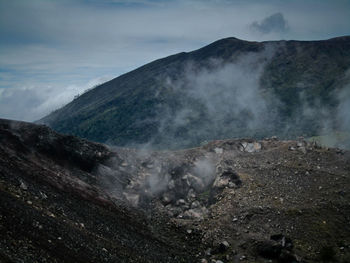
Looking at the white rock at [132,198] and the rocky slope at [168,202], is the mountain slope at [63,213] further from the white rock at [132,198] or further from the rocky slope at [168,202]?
the white rock at [132,198]

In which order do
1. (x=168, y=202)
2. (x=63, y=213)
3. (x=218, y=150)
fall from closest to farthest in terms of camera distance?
(x=63, y=213), (x=168, y=202), (x=218, y=150)

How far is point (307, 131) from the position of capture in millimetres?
148125

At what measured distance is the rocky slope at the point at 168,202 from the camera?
22.7m

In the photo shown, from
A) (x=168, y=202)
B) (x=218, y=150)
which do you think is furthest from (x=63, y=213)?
(x=218, y=150)

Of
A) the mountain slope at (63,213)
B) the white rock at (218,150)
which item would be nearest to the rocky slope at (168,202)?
the mountain slope at (63,213)

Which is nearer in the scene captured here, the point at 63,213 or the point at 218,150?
the point at 63,213

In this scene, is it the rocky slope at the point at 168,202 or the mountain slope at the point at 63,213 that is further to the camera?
the rocky slope at the point at 168,202

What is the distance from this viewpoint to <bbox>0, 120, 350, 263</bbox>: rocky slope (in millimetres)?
22703

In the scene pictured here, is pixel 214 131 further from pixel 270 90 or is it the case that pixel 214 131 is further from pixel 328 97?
pixel 328 97

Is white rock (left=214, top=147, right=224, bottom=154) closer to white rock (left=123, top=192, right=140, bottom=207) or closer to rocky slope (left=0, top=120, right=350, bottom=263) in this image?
rocky slope (left=0, top=120, right=350, bottom=263)

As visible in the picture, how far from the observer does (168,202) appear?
44.5 meters

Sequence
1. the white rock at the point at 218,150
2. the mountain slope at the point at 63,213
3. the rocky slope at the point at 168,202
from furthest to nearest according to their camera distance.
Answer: the white rock at the point at 218,150 < the rocky slope at the point at 168,202 < the mountain slope at the point at 63,213

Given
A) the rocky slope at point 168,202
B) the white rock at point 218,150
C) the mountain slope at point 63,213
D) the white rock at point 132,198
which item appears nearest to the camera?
the mountain slope at point 63,213

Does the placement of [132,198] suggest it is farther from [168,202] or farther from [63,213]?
[63,213]
